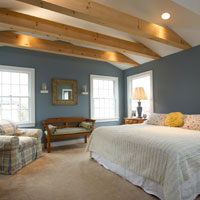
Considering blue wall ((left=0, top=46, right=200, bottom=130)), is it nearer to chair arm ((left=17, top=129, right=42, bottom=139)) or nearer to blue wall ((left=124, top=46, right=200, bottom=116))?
blue wall ((left=124, top=46, right=200, bottom=116))

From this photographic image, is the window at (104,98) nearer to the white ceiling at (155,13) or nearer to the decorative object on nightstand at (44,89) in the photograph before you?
the decorative object on nightstand at (44,89)

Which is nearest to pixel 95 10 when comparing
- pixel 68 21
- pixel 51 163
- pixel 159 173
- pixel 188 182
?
pixel 68 21

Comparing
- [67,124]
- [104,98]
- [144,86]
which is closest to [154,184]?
[67,124]

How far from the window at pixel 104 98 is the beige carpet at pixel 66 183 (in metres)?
2.30

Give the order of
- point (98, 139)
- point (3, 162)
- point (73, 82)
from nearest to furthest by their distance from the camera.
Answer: point (3, 162) → point (98, 139) → point (73, 82)

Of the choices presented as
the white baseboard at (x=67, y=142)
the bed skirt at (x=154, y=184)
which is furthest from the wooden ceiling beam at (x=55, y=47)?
the bed skirt at (x=154, y=184)

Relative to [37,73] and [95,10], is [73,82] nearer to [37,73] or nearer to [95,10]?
[37,73]

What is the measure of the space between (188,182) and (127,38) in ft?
10.8

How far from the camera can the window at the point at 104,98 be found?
531 cm

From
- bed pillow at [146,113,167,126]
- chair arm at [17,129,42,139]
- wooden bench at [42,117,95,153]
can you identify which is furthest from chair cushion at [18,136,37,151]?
bed pillow at [146,113,167,126]

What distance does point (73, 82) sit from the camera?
4.88 metres

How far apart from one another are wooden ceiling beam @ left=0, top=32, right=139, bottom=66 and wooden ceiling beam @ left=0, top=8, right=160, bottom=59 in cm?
67

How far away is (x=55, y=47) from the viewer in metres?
3.94

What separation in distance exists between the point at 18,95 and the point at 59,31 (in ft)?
7.08
